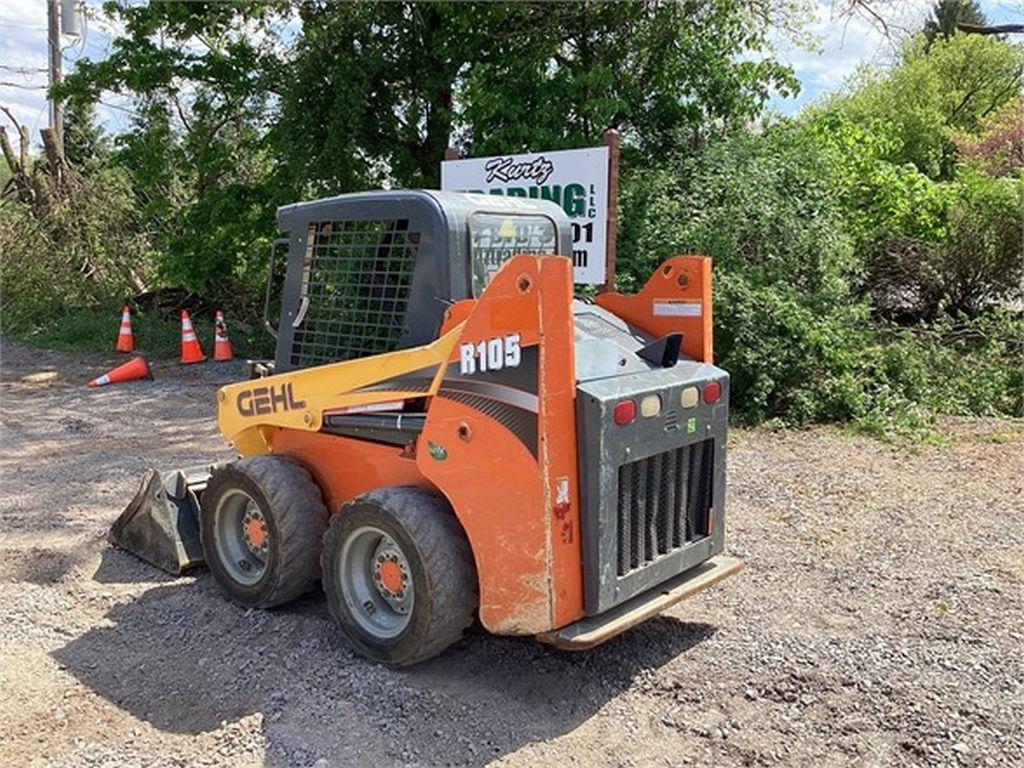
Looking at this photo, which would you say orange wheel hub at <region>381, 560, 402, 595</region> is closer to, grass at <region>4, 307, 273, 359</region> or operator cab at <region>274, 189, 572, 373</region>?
operator cab at <region>274, 189, 572, 373</region>

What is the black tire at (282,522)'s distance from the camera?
172 inches

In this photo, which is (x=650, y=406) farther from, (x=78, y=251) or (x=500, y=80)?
(x=78, y=251)

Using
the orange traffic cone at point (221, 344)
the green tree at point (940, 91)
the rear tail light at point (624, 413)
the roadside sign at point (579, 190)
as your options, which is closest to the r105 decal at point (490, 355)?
the rear tail light at point (624, 413)

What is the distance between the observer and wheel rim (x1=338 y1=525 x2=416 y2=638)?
3.94m

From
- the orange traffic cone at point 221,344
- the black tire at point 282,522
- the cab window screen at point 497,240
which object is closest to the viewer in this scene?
the cab window screen at point 497,240

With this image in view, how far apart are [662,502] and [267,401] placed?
2.00 metres

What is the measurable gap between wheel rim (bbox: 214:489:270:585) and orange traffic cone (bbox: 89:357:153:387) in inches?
299

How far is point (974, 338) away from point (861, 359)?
199cm

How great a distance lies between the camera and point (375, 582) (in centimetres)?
408

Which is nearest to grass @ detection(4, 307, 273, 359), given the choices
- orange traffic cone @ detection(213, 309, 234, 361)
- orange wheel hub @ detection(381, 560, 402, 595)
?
orange traffic cone @ detection(213, 309, 234, 361)

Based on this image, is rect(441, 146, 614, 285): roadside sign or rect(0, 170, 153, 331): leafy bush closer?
rect(441, 146, 614, 285): roadside sign

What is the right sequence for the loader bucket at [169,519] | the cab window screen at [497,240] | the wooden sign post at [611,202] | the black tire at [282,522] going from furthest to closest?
the wooden sign post at [611,202], the loader bucket at [169,519], the black tire at [282,522], the cab window screen at [497,240]

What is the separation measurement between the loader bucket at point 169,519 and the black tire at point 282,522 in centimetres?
63

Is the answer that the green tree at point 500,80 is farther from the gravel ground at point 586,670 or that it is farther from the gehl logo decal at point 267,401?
the gehl logo decal at point 267,401
